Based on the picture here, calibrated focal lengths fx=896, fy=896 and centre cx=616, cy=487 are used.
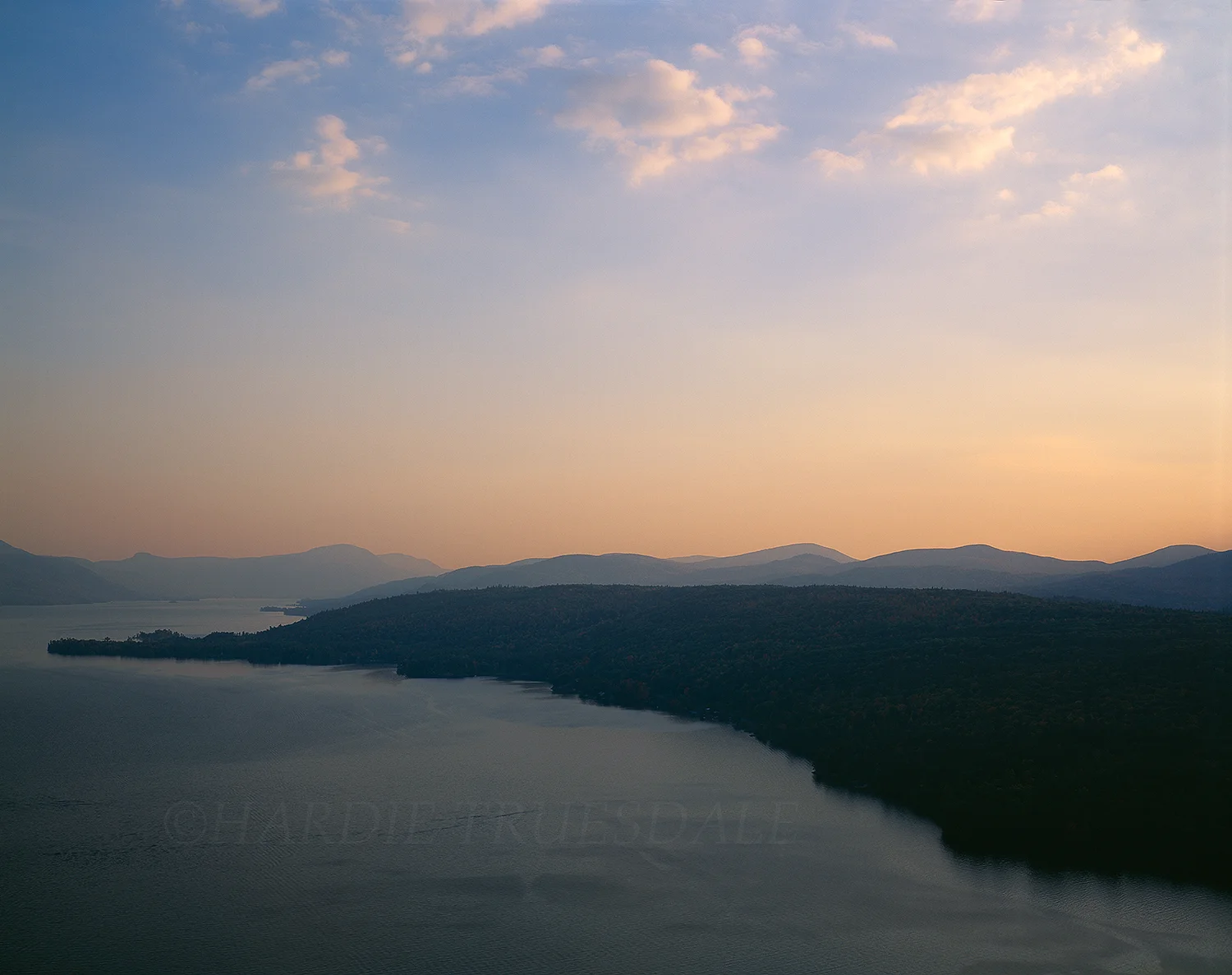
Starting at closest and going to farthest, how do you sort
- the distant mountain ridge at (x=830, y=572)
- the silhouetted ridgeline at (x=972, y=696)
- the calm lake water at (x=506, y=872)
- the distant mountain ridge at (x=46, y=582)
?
the calm lake water at (x=506, y=872)
the silhouetted ridgeline at (x=972, y=696)
the distant mountain ridge at (x=830, y=572)
the distant mountain ridge at (x=46, y=582)

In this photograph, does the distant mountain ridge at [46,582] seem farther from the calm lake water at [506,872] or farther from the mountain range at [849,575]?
the calm lake water at [506,872]

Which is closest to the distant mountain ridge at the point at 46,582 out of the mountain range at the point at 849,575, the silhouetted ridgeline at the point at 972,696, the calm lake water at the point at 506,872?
the mountain range at the point at 849,575

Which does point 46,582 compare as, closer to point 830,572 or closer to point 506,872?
point 830,572

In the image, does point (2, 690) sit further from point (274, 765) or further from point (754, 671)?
point (754, 671)

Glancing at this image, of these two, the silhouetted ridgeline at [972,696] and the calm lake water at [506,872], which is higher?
the silhouetted ridgeline at [972,696]

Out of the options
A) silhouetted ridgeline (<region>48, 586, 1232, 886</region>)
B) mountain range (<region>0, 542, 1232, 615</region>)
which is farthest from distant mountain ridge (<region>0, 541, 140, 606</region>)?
silhouetted ridgeline (<region>48, 586, 1232, 886</region>)

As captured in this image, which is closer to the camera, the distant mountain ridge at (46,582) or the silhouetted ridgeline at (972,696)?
the silhouetted ridgeline at (972,696)

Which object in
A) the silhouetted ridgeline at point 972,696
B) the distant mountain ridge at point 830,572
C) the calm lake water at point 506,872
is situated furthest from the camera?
the distant mountain ridge at point 830,572

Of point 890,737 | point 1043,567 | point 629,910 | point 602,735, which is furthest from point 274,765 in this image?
point 1043,567
